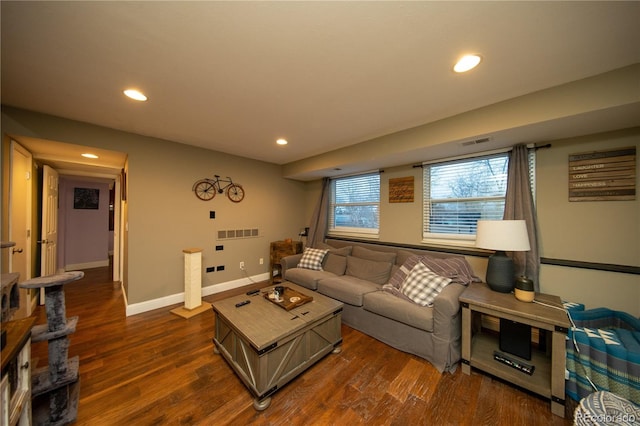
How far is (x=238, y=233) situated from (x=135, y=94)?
98.0 inches

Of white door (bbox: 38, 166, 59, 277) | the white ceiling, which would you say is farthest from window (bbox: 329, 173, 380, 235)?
white door (bbox: 38, 166, 59, 277)

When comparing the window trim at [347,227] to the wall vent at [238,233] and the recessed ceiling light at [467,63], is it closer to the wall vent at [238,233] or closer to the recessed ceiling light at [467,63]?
the wall vent at [238,233]

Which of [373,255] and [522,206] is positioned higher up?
[522,206]

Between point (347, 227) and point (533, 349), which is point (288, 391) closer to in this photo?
point (533, 349)

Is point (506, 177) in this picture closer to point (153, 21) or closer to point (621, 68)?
point (621, 68)

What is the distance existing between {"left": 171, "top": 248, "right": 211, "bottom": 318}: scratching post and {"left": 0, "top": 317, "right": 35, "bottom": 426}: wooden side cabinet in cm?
179

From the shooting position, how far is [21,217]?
8.66 feet

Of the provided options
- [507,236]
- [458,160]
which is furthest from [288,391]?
[458,160]

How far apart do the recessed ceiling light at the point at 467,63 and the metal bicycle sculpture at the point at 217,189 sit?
342cm

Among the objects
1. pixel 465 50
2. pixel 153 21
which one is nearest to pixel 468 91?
pixel 465 50

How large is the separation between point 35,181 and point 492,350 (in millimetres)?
5877

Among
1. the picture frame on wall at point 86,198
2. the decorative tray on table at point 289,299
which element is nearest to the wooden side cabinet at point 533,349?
the decorative tray on table at point 289,299

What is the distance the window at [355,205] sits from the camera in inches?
150

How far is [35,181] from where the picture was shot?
3080 mm
